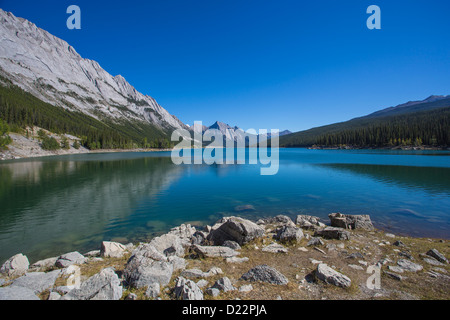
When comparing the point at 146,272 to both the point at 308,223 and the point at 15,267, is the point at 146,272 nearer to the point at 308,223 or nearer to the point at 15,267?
the point at 15,267

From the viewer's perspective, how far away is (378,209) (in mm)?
23094

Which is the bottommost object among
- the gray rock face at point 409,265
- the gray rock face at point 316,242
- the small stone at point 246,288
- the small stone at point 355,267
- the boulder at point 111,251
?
the boulder at point 111,251

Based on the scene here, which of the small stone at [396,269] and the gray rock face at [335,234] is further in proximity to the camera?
the gray rock face at [335,234]

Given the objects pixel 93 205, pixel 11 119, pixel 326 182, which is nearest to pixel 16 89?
pixel 11 119

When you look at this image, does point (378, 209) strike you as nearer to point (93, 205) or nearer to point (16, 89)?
point (93, 205)

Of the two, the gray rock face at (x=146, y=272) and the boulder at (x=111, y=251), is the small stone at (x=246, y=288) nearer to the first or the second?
the gray rock face at (x=146, y=272)

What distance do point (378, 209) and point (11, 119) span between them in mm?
189993

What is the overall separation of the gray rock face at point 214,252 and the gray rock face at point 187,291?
3442 millimetres

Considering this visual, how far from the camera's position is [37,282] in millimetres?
7668

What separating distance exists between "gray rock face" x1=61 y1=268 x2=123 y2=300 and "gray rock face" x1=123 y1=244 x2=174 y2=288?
633mm

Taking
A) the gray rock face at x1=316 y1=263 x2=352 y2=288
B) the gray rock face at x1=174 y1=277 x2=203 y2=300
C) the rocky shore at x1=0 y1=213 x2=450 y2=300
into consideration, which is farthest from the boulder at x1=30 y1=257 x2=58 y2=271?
the gray rock face at x1=316 y1=263 x2=352 y2=288

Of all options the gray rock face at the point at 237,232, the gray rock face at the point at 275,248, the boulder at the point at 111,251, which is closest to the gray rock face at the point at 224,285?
the gray rock face at the point at 275,248

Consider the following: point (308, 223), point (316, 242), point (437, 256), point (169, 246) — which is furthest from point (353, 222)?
point (169, 246)

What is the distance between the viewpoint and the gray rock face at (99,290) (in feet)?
21.2
